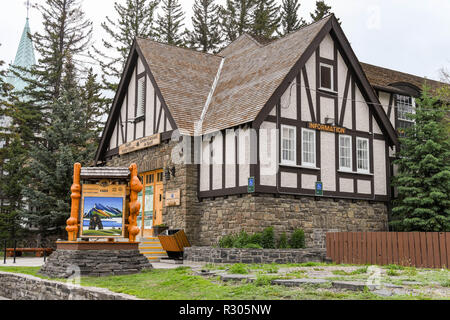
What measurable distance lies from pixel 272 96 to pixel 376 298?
1108 centimetres

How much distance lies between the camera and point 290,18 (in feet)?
128

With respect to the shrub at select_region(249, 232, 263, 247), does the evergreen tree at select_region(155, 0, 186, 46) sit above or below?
above

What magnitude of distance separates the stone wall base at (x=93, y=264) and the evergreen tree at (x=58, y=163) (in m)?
11.5

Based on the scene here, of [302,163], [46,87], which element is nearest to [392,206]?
[302,163]

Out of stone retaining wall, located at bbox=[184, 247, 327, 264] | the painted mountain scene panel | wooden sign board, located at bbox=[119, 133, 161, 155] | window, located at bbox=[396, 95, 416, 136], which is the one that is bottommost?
stone retaining wall, located at bbox=[184, 247, 327, 264]

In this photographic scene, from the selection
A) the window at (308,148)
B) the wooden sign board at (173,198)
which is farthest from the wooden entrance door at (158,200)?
the window at (308,148)

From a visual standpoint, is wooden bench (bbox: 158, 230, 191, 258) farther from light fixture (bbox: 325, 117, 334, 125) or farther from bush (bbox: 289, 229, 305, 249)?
light fixture (bbox: 325, 117, 334, 125)

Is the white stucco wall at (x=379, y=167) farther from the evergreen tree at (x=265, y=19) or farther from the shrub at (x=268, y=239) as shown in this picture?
the evergreen tree at (x=265, y=19)

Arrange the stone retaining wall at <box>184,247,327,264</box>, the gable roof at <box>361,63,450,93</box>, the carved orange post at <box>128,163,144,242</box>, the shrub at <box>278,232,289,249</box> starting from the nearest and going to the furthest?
the carved orange post at <box>128,163,144,242</box>
the stone retaining wall at <box>184,247,327,264</box>
the shrub at <box>278,232,289,249</box>
the gable roof at <box>361,63,450,93</box>

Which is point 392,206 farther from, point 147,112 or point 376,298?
point 376,298

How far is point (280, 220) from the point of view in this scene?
1723 cm

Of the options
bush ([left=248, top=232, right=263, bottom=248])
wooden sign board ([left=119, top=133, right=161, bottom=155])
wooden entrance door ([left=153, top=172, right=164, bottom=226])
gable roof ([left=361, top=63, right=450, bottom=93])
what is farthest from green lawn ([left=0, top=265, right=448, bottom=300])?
gable roof ([left=361, top=63, right=450, bottom=93])

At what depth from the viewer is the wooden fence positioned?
13.7m

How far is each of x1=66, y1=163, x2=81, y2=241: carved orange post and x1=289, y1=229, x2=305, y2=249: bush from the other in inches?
275
